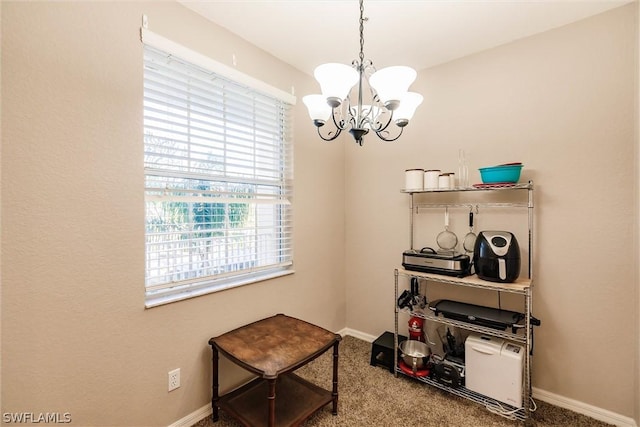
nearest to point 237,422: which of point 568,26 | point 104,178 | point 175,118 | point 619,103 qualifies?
point 104,178

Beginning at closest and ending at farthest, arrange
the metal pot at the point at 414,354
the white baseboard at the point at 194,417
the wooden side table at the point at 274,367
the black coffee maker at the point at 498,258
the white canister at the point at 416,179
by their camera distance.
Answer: the wooden side table at the point at 274,367, the white baseboard at the point at 194,417, the black coffee maker at the point at 498,258, the metal pot at the point at 414,354, the white canister at the point at 416,179

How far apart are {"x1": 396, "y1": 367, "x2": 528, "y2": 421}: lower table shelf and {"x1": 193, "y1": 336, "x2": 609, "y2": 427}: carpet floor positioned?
0.09 ft

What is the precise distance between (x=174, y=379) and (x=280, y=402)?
2.11 ft

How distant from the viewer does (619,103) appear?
1.82 m

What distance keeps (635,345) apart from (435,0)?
2350mm

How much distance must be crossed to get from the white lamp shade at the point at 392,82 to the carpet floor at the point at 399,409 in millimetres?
1827

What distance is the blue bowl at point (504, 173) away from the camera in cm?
194

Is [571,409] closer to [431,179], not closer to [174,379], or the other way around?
[431,179]

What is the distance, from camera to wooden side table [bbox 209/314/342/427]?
5.32ft

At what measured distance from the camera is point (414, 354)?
2.26 meters

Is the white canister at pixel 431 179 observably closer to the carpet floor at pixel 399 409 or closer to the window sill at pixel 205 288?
the window sill at pixel 205 288

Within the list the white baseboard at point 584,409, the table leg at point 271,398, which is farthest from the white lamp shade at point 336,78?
the white baseboard at point 584,409

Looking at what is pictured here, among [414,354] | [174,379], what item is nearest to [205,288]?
[174,379]

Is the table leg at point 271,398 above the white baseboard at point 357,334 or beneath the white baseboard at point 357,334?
above
